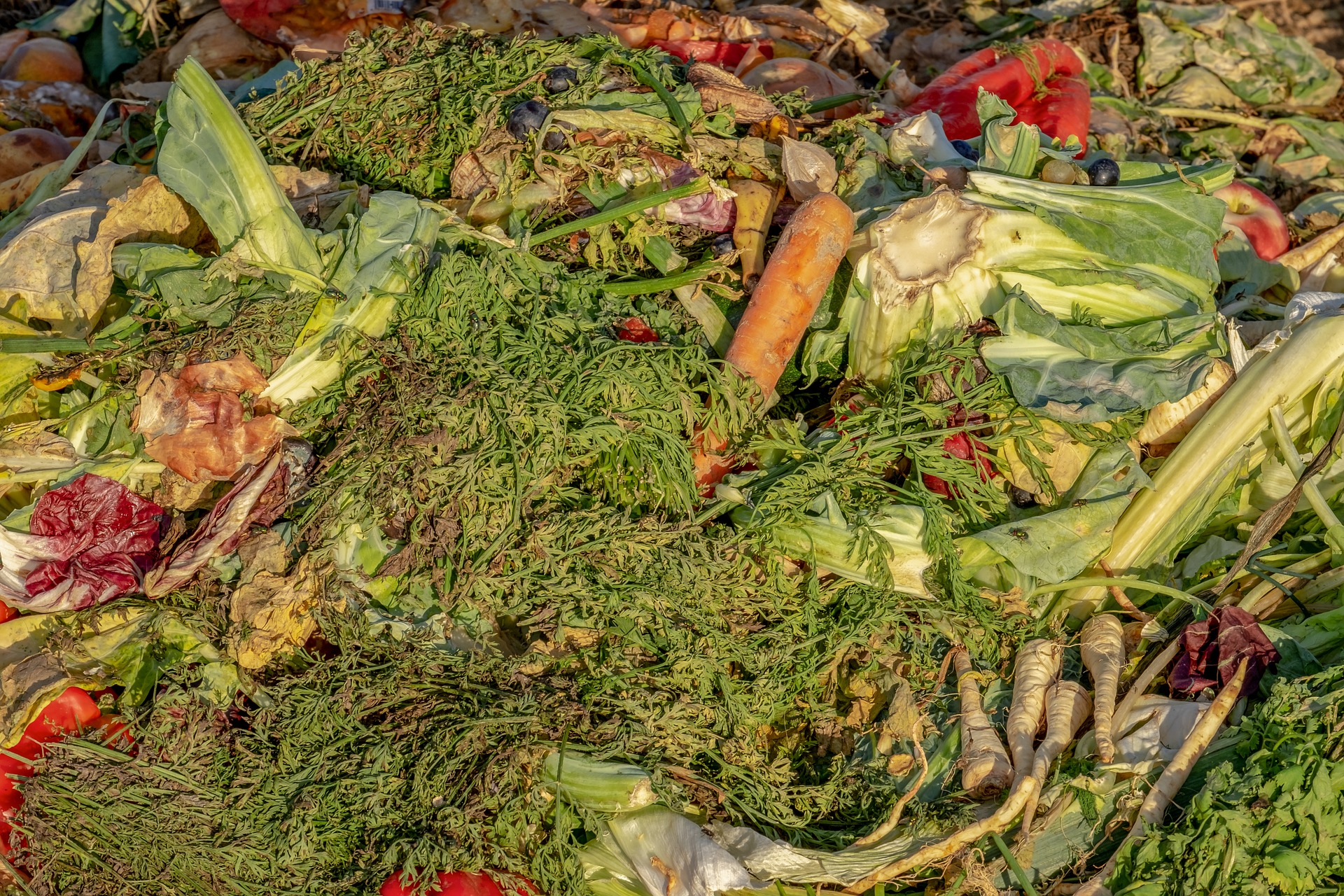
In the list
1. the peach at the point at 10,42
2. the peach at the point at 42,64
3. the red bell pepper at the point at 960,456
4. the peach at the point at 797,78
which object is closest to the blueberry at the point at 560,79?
the peach at the point at 797,78

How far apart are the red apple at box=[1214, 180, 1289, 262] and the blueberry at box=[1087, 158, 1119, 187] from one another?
0.88m

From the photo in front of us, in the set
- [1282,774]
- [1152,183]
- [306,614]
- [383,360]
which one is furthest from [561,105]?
[1282,774]

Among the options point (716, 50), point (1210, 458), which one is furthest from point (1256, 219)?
point (716, 50)

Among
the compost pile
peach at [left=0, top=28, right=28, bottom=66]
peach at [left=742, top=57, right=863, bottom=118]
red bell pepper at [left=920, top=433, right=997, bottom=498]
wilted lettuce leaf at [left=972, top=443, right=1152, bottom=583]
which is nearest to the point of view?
the compost pile

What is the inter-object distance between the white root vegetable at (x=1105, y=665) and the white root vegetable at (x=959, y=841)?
288 mm

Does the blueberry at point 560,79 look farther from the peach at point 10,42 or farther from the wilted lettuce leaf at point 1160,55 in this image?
the wilted lettuce leaf at point 1160,55

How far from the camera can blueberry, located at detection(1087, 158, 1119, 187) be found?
364 cm

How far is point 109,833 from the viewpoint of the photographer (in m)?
2.81

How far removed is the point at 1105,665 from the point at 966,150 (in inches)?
80.3

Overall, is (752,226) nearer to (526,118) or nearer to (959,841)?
(526,118)

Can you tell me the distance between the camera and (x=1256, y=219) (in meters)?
4.36

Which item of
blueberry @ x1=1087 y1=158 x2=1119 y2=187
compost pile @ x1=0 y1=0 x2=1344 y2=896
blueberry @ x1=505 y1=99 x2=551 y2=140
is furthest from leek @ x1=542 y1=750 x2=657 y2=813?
blueberry @ x1=1087 y1=158 x2=1119 y2=187

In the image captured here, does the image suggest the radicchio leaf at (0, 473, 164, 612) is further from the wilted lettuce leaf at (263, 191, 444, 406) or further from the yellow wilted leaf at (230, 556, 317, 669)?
the wilted lettuce leaf at (263, 191, 444, 406)

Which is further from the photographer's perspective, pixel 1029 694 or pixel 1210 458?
pixel 1210 458
